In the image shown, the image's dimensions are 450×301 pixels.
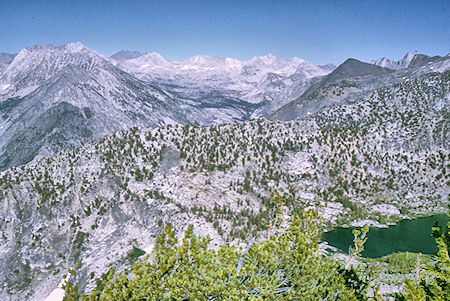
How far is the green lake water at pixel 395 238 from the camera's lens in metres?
41.8

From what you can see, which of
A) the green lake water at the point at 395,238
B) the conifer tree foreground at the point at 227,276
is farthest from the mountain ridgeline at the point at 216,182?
the conifer tree foreground at the point at 227,276

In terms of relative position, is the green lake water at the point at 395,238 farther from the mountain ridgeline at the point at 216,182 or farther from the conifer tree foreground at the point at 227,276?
the conifer tree foreground at the point at 227,276

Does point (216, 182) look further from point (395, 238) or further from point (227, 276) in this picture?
point (227, 276)

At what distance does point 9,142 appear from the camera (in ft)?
393

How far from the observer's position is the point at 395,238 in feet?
149

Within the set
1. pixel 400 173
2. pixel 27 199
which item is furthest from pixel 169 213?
pixel 400 173

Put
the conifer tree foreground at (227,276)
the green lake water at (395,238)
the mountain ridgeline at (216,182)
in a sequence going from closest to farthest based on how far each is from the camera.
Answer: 1. the conifer tree foreground at (227,276)
2. the mountain ridgeline at (216,182)
3. the green lake water at (395,238)

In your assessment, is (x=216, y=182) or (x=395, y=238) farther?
(x=216, y=182)

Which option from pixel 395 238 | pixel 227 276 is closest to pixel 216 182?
pixel 395 238

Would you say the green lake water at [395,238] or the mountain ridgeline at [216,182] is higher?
the mountain ridgeline at [216,182]

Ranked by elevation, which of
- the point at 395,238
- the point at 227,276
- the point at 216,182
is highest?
the point at 227,276

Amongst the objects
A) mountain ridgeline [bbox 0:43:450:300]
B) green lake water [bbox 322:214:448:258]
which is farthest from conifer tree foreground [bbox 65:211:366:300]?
green lake water [bbox 322:214:448:258]

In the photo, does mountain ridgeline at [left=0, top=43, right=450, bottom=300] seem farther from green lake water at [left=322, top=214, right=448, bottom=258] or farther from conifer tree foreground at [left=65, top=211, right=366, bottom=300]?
conifer tree foreground at [left=65, top=211, right=366, bottom=300]

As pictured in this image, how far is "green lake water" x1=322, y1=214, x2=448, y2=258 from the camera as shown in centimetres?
4178
